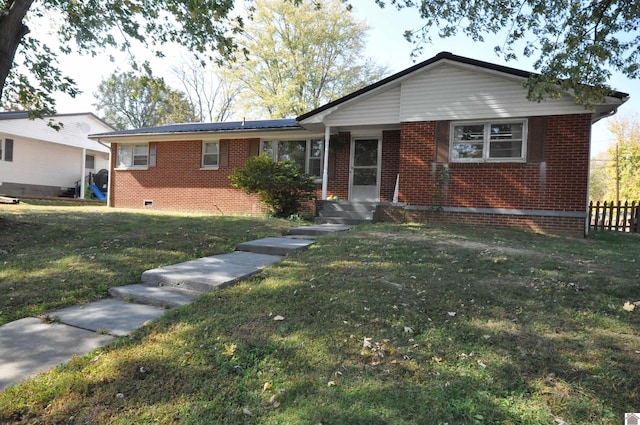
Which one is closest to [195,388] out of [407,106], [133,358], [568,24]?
[133,358]

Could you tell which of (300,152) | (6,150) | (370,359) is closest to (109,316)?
(370,359)

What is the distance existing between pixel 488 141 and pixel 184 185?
36.1 ft

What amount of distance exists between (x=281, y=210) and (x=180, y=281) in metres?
7.13

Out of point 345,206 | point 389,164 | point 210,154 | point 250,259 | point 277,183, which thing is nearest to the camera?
point 250,259

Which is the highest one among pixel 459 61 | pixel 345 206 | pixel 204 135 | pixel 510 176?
pixel 459 61

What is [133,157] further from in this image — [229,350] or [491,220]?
[229,350]

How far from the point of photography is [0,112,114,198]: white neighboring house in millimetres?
20625

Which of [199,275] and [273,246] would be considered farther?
[273,246]

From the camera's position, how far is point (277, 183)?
10.9 metres

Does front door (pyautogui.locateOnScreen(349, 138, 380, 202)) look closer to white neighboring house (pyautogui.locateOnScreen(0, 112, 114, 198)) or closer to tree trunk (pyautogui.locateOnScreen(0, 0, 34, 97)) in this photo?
tree trunk (pyautogui.locateOnScreen(0, 0, 34, 97))

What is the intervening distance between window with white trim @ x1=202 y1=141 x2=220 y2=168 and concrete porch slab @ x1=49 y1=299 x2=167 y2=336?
11.4 metres

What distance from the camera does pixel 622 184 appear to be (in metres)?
31.1

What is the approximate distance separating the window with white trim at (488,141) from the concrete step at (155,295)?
27.6ft

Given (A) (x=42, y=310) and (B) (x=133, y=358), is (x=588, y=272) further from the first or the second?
(A) (x=42, y=310)
